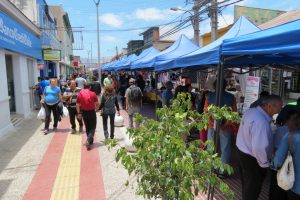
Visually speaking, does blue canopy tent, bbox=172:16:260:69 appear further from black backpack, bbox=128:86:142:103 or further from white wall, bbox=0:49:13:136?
white wall, bbox=0:49:13:136

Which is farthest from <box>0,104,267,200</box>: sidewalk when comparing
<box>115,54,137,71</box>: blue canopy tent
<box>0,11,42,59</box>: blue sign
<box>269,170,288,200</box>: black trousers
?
<box>115,54,137,71</box>: blue canopy tent

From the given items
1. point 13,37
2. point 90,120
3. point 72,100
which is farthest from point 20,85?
point 90,120

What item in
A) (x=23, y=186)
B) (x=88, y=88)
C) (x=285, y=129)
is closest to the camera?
(x=285, y=129)

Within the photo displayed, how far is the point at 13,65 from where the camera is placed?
1127 centimetres

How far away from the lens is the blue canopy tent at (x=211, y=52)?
15.4ft

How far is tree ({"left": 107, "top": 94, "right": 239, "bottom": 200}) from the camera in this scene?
2.25 metres

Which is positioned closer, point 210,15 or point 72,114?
point 72,114

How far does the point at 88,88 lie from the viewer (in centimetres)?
725

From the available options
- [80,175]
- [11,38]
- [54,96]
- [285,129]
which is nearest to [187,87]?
[54,96]

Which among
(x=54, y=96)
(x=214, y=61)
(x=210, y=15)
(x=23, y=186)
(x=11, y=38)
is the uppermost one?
(x=210, y=15)

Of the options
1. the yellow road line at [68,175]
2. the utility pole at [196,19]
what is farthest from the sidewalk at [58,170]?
the utility pole at [196,19]

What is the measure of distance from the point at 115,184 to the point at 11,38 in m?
7.32

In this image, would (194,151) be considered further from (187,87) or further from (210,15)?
(210,15)

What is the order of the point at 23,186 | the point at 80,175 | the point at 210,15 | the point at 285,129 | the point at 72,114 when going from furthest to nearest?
the point at 210,15 < the point at 72,114 < the point at 80,175 < the point at 23,186 < the point at 285,129
